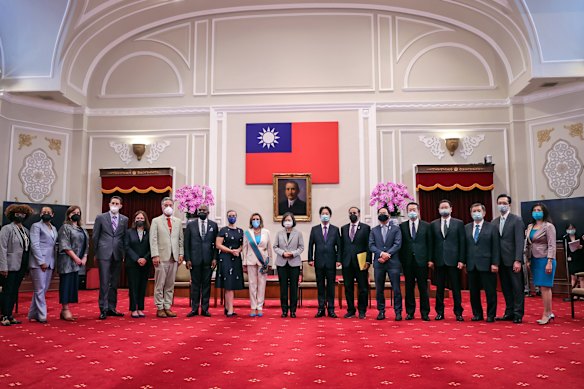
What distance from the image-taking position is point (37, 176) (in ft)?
33.3

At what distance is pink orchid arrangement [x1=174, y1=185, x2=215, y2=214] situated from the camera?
9.73 m

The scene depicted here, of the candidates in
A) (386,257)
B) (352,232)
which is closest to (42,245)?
(352,232)

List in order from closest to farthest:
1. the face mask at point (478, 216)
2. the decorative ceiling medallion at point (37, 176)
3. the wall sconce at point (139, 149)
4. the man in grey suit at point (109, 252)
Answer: the face mask at point (478, 216), the man in grey suit at point (109, 252), the decorative ceiling medallion at point (37, 176), the wall sconce at point (139, 149)

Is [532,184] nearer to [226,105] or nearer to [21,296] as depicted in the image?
[226,105]

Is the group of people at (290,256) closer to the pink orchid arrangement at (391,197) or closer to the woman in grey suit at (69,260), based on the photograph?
the woman in grey suit at (69,260)

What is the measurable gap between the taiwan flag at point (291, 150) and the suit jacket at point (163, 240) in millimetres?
4230

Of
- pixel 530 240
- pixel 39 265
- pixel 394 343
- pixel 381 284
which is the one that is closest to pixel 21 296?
pixel 39 265

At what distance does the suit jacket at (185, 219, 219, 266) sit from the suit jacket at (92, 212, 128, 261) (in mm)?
788

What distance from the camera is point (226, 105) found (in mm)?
10586

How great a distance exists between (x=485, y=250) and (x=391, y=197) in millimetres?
3939

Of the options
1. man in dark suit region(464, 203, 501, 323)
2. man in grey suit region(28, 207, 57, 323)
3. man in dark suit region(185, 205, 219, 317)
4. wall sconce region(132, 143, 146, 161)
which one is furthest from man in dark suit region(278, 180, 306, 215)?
man in grey suit region(28, 207, 57, 323)

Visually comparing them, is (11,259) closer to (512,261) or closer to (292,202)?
(512,261)

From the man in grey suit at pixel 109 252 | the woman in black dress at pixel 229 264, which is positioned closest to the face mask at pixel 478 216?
the woman in black dress at pixel 229 264

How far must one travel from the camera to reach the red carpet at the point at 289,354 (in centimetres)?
306
